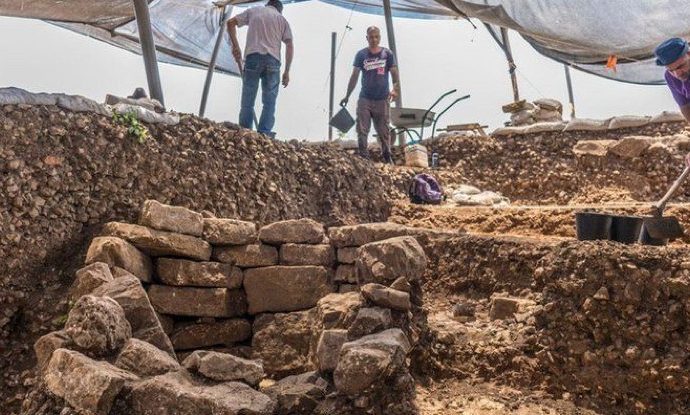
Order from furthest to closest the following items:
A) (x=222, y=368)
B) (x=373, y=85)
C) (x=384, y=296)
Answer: (x=373, y=85) → (x=384, y=296) → (x=222, y=368)

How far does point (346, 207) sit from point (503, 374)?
3.01 metres

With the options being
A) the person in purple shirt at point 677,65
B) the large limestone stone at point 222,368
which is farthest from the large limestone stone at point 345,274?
the person in purple shirt at point 677,65

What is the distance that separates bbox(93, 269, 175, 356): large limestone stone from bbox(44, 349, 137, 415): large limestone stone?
0.55 m

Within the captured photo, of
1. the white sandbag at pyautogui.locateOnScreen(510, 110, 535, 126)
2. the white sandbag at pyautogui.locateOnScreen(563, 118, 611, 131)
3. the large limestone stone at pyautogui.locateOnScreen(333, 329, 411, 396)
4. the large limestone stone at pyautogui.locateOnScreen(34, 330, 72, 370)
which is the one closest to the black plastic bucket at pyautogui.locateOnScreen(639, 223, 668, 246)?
the large limestone stone at pyautogui.locateOnScreen(333, 329, 411, 396)

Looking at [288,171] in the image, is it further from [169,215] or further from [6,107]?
[6,107]

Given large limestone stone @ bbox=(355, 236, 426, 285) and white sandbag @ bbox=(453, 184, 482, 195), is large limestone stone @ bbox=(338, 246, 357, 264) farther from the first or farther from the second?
white sandbag @ bbox=(453, 184, 482, 195)

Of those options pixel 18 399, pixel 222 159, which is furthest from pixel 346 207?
pixel 18 399

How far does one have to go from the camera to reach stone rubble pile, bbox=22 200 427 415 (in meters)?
2.74

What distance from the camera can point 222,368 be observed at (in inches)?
118

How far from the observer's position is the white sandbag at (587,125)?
29.8 feet

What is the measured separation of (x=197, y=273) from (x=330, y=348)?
1.62 m

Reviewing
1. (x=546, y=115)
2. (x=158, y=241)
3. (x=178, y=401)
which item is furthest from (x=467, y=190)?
(x=178, y=401)

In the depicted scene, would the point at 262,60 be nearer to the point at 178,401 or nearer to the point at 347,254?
the point at 347,254

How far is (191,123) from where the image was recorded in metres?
5.19
